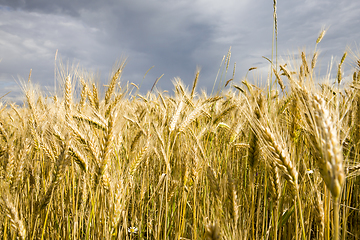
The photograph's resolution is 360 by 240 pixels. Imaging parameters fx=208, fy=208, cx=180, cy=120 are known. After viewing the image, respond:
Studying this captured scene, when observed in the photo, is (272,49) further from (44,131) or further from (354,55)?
(44,131)

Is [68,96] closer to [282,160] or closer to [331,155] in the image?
[282,160]

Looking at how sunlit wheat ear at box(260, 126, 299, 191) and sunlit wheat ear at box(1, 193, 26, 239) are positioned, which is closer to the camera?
sunlit wheat ear at box(260, 126, 299, 191)

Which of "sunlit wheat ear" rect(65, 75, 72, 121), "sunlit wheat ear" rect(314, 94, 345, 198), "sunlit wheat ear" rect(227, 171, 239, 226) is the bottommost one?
"sunlit wheat ear" rect(227, 171, 239, 226)

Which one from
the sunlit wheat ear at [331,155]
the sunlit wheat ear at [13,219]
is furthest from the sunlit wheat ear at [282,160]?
the sunlit wheat ear at [13,219]

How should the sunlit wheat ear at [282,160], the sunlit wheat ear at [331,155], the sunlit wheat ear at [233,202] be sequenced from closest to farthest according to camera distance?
the sunlit wheat ear at [331,155] < the sunlit wheat ear at [282,160] < the sunlit wheat ear at [233,202]

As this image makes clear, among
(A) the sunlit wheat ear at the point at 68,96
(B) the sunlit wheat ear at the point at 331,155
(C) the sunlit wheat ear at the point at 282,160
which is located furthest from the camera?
(A) the sunlit wheat ear at the point at 68,96

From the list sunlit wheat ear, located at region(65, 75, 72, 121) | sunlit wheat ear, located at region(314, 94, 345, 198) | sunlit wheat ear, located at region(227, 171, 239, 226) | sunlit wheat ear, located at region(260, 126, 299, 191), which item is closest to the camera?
sunlit wheat ear, located at region(314, 94, 345, 198)

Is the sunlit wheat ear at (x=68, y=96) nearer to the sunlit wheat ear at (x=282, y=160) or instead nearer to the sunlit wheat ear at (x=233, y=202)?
the sunlit wheat ear at (x=233, y=202)

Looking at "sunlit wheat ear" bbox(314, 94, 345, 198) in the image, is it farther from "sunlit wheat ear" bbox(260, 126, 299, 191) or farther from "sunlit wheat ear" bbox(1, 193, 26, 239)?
"sunlit wheat ear" bbox(1, 193, 26, 239)

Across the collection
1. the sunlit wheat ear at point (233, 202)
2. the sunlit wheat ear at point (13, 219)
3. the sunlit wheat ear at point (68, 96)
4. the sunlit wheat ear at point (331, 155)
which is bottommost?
the sunlit wheat ear at point (13, 219)

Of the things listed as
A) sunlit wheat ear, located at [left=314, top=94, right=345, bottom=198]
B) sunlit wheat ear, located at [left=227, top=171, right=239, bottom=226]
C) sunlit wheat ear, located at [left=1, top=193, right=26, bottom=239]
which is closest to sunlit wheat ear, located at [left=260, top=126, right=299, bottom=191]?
sunlit wheat ear, located at [left=314, top=94, right=345, bottom=198]

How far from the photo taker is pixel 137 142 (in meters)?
1.86

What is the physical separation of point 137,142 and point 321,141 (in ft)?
4.76

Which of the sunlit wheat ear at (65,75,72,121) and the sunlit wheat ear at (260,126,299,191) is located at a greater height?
the sunlit wheat ear at (65,75,72,121)
